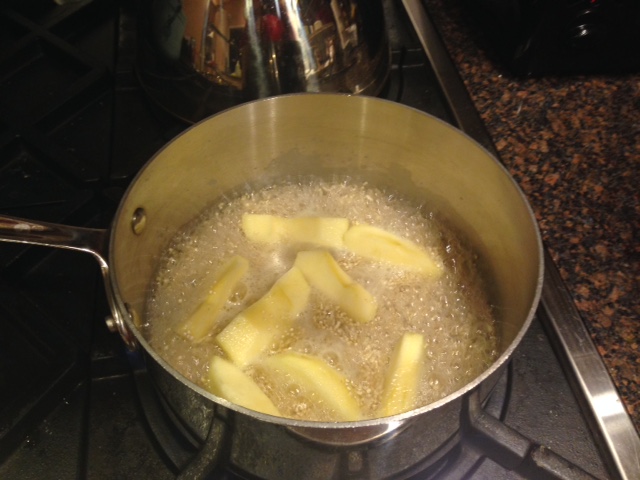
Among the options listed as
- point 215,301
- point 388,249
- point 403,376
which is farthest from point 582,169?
point 215,301

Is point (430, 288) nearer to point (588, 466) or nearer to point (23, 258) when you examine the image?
point (588, 466)

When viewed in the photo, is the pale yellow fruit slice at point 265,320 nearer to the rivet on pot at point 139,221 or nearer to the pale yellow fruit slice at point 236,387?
the pale yellow fruit slice at point 236,387

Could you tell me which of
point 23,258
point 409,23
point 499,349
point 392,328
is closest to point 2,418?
point 23,258

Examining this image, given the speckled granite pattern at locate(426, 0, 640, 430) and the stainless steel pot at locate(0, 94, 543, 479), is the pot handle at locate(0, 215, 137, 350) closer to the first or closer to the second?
the stainless steel pot at locate(0, 94, 543, 479)

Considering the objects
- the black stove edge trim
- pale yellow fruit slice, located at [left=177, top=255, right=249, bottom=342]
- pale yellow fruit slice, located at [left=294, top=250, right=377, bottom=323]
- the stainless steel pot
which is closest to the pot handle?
the stainless steel pot

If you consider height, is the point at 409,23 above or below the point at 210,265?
above

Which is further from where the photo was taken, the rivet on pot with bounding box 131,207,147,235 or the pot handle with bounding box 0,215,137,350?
the rivet on pot with bounding box 131,207,147,235
